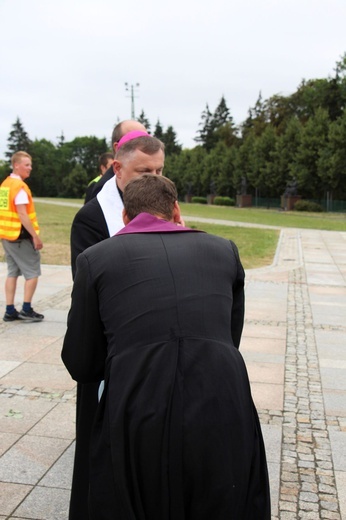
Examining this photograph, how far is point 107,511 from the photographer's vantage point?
5.51ft

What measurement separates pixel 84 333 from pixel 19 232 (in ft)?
15.8

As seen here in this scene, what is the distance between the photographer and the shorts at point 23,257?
6512 mm

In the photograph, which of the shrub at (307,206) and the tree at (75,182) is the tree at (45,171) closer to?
the tree at (75,182)

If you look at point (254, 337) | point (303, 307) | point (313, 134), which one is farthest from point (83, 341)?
point (313, 134)

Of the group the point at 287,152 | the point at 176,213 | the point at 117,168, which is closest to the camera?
the point at 176,213

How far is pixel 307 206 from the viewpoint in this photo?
1777 inches

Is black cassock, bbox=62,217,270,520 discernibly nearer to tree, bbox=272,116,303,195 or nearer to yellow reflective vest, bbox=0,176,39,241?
yellow reflective vest, bbox=0,176,39,241

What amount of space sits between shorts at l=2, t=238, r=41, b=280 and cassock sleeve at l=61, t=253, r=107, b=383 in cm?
483

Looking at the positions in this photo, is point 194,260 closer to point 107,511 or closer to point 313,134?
point 107,511

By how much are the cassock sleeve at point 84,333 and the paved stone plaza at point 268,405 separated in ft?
4.35

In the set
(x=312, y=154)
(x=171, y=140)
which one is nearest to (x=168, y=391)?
(x=312, y=154)

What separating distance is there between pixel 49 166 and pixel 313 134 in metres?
63.0

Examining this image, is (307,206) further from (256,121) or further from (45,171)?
(45,171)

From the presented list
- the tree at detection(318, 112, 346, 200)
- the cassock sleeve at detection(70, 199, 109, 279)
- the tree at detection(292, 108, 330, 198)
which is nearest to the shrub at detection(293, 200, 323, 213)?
the tree at detection(318, 112, 346, 200)
